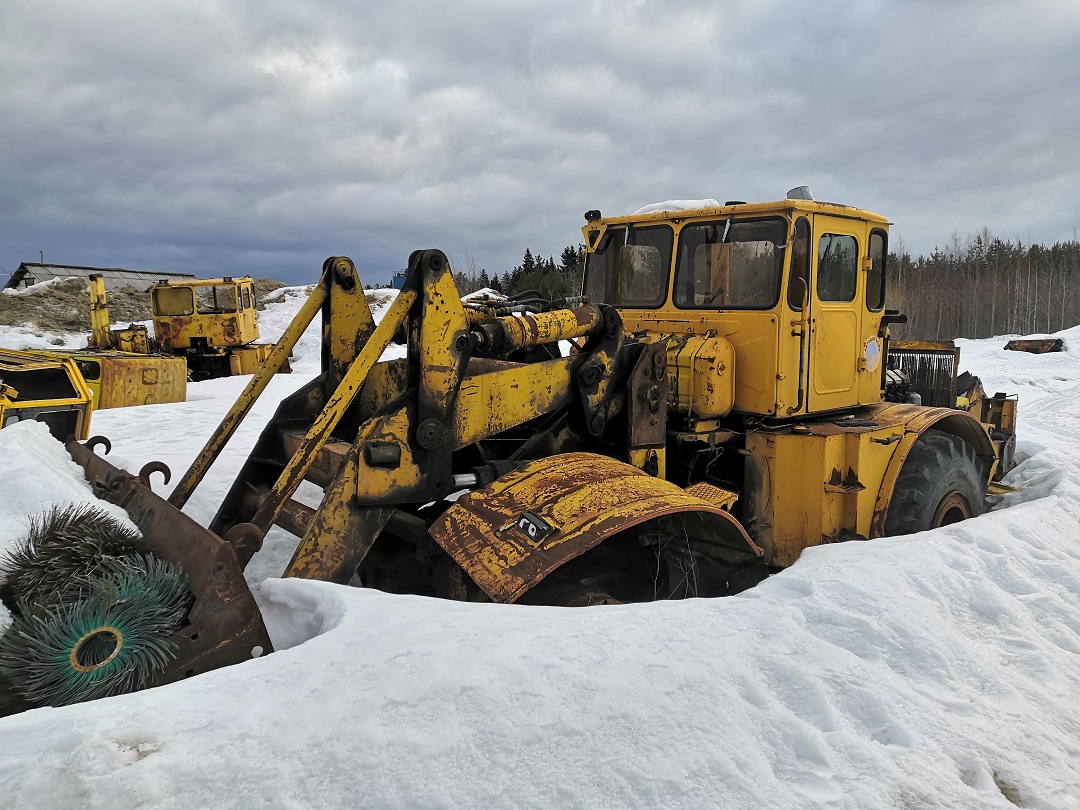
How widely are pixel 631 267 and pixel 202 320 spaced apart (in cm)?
1802

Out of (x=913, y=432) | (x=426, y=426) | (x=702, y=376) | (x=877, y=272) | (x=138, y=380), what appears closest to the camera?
(x=426, y=426)

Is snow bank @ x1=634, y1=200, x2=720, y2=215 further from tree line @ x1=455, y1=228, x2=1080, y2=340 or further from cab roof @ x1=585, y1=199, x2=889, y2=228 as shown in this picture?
tree line @ x1=455, y1=228, x2=1080, y2=340

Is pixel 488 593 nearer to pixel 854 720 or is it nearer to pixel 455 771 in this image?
pixel 455 771

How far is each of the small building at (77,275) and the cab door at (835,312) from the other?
4007 cm

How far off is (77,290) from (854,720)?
37181 mm

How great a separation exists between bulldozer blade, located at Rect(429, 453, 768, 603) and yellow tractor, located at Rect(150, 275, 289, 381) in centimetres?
1877

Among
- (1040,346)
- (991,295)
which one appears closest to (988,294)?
(991,295)

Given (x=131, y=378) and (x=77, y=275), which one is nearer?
(x=131, y=378)

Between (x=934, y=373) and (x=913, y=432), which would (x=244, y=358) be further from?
(x=913, y=432)

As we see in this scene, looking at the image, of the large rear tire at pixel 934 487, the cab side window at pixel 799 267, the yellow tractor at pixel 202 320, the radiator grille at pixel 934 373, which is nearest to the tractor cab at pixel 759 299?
the cab side window at pixel 799 267

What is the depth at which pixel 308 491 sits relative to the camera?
581 cm

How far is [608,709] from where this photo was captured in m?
2.29

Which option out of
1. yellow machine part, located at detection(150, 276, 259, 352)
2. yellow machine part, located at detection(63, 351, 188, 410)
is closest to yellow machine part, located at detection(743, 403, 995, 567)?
yellow machine part, located at detection(63, 351, 188, 410)

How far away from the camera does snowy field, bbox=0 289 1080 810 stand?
192 centimetres
